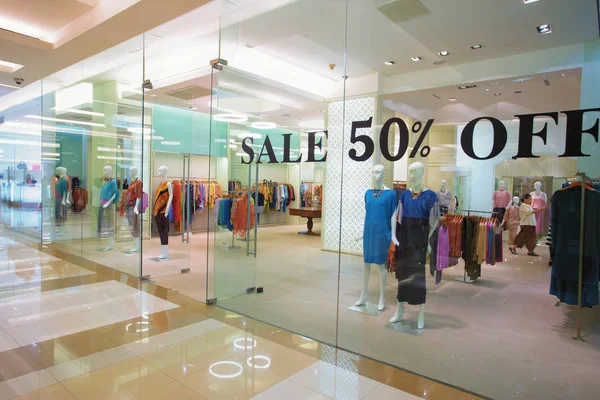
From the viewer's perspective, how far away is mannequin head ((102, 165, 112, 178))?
20.8ft

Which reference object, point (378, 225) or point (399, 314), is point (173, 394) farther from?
point (378, 225)

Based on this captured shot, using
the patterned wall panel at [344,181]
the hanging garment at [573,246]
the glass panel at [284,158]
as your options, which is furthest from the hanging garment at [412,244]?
the hanging garment at [573,246]

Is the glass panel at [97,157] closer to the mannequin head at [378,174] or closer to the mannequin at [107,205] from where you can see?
the mannequin at [107,205]

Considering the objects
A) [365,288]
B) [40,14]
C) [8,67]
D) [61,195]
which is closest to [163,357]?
[365,288]

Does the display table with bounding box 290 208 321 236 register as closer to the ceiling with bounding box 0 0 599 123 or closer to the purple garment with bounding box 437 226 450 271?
the ceiling with bounding box 0 0 599 123

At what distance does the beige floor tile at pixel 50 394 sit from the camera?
2.38 meters

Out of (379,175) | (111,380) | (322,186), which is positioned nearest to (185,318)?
(111,380)

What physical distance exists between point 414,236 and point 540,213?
0.91 metres

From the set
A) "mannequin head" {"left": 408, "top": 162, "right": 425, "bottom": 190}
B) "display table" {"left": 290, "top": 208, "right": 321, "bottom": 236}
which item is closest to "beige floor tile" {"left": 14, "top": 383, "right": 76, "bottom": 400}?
"display table" {"left": 290, "top": 208, "right": 321, "bottom": 236}

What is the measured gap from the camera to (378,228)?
3279 millimetres

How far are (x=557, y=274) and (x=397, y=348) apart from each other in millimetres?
1323

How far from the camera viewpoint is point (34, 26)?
5883mm

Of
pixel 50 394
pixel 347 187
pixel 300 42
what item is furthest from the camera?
pixel 300 42

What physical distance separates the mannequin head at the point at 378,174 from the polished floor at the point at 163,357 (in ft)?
4.90
